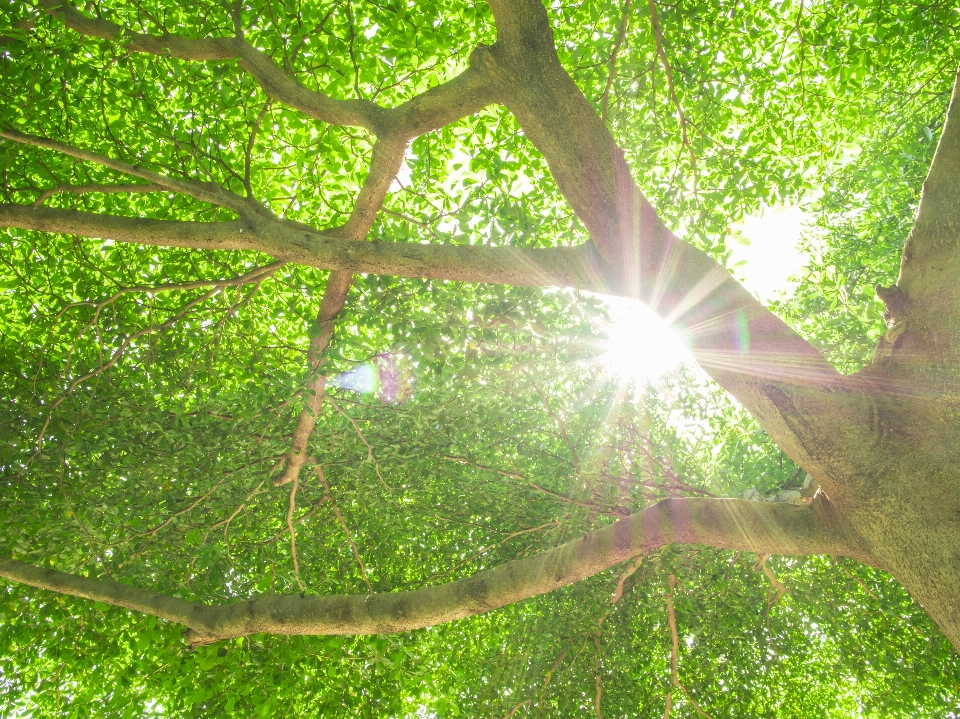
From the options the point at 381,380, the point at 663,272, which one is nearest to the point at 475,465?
the point at 381,380

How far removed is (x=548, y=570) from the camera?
384 centimetres

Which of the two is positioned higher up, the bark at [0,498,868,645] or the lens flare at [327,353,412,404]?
the lens flare at [327,353,412,404]

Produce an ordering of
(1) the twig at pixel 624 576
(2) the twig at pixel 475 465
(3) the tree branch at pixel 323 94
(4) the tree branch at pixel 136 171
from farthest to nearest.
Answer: (2) the twig at pixel 475 465, (1) the twig at pixel 624 576, (4) the tree branch at pixel 136 171, (3) the tree branch at pixel 323 94

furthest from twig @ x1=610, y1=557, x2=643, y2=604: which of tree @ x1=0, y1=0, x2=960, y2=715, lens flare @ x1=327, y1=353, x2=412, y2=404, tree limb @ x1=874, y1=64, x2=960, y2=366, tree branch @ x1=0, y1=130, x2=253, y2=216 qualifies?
tree branch @ x1=0, y1=130, x2=253, y2=216

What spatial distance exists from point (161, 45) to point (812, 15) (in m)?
7.06

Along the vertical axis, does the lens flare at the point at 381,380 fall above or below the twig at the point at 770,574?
above

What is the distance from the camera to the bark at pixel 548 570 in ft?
11.8

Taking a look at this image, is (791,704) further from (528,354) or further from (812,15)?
(812,15)

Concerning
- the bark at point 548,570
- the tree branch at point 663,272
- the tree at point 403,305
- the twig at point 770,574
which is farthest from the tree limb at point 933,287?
the twig at point 770,574

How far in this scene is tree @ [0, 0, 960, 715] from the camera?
3.42 metres

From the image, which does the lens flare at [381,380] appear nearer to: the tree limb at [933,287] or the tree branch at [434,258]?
the tree branch at [434,258]

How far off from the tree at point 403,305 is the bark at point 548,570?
2 centimetres

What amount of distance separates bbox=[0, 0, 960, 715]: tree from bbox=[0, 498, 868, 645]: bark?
0.02 m

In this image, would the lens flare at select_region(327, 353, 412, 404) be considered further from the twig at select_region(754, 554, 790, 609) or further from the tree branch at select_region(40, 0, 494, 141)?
the twig at select_region(754, 554, 790, 609)
